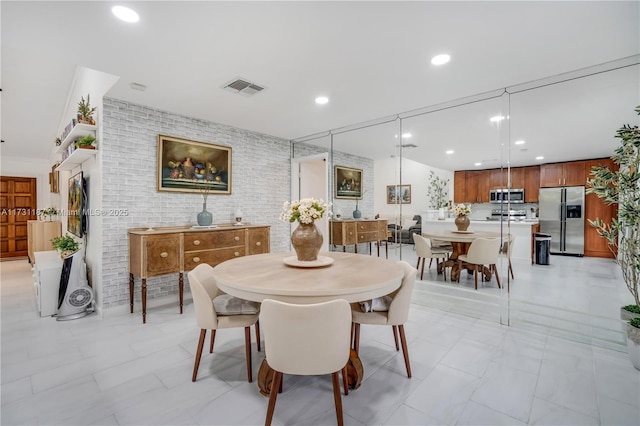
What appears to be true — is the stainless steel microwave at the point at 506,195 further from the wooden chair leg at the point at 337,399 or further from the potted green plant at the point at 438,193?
the wooden chair leg at the point at 337,399

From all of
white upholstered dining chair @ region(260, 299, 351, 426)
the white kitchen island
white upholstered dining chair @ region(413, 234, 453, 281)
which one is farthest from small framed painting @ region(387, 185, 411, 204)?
white upholstered dining chair @ region(260, 299, 351, 426)

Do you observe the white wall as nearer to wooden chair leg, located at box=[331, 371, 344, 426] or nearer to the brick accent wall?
the brick accent wall

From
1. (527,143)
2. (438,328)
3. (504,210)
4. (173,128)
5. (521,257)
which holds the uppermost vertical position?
(173,128)

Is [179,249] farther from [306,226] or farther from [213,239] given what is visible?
[306,226]

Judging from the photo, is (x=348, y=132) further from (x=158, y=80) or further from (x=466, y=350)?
(x=466, y=350)

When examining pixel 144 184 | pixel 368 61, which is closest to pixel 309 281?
pixel 368 61

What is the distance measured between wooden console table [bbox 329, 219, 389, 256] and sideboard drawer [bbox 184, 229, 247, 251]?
1626 mm

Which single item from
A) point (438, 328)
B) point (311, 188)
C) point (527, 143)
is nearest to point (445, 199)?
point (527, 143)

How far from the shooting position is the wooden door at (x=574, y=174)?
3154mm

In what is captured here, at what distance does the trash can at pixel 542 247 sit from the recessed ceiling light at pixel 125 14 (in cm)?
482

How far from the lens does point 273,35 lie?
212 centimetres

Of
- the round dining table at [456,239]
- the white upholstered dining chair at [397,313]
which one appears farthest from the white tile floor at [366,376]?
the round dining table at [456,239]

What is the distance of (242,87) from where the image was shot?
302 cm

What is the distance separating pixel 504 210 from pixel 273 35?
3126 mm
